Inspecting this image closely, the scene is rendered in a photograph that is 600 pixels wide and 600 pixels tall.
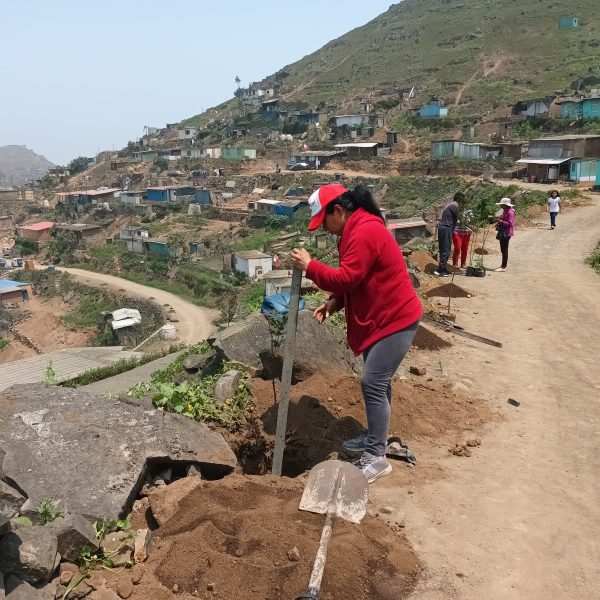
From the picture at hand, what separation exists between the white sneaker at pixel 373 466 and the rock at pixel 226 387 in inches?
56.6

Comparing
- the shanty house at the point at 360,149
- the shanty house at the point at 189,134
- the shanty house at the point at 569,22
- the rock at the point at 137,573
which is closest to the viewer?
the rock at the point at 137,573

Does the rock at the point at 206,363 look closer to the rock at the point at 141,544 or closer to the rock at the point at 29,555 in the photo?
the rock at the point at 141,544

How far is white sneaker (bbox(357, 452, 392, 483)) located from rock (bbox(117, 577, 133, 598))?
5.39 feet

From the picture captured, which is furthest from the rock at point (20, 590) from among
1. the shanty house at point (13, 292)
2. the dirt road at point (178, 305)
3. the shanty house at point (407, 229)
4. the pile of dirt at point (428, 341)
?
the shanty house at point (13, 292)

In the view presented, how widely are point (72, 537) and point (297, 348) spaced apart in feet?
9.15

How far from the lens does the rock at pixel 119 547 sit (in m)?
2.98

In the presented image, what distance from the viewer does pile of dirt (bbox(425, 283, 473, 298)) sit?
31.7 ft

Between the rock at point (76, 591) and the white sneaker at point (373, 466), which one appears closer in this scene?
the rock at point (76, 591)

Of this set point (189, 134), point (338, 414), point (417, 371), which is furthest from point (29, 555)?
point (189, 134)

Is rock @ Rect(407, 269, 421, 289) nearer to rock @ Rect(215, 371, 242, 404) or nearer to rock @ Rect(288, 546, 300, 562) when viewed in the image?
rock @ Rect(215, 371, 242, 404)

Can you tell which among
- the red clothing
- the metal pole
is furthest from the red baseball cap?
the metal pole

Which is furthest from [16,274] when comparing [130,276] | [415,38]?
[415,38]

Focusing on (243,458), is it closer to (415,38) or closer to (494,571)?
(494,571)

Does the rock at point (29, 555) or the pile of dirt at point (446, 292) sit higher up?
the rock at point (29, 555)
